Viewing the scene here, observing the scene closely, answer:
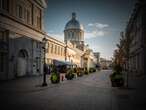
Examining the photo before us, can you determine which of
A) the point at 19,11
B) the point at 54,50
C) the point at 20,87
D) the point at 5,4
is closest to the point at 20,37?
the point at 19,11

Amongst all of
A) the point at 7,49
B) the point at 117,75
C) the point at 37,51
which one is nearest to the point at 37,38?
the point at 37,51

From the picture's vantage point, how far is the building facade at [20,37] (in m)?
26.7

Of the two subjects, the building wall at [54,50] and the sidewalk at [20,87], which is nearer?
the sidewalk at [20,87]

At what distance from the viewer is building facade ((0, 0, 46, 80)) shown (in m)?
26.7

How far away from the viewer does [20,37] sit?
31281 millimetres

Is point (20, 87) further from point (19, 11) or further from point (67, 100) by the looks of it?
point (19, 11)

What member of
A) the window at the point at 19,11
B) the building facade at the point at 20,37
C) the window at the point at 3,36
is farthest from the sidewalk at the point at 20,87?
the window at the point at 19,11

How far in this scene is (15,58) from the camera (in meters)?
30.0

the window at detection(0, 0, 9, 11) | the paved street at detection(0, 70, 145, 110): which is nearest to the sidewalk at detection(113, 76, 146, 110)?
the paved street at detection(0, 70, 145, 110)

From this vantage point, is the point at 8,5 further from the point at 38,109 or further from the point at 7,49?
the point at 38,109

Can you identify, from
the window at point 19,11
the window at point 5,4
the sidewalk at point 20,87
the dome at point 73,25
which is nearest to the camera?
the sidewalk at point 20,87

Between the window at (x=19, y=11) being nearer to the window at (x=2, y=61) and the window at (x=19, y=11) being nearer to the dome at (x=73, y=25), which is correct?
the window at (x=2, y=61)

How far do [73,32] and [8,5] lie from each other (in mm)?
84776

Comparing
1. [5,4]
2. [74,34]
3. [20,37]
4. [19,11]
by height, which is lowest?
[20,37]
